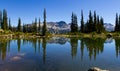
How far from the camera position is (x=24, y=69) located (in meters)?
15.8

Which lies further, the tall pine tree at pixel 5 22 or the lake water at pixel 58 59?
the tall pine tree at pixel 5 22

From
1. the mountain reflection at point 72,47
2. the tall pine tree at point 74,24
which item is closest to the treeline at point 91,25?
the tall pine tree at point 74,24

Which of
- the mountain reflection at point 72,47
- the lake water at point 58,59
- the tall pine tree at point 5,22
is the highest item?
the tall pine tree at point 5,22

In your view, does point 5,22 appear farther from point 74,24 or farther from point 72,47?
point 72,47

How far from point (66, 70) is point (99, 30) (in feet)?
312

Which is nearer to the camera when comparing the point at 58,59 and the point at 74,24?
the point at 58,59

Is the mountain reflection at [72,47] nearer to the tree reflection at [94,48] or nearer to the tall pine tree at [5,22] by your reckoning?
the tree reflection at [94,48]

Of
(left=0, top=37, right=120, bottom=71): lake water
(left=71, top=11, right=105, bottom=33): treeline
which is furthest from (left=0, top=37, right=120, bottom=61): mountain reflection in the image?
(left=71, top=11, right=105, bottom=33): treeline

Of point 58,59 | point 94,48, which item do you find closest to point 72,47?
point 94,48

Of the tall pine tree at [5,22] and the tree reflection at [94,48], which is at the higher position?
the tall pine tree at [5,22]

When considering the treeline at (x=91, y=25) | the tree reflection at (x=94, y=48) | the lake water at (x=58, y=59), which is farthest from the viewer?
the treeline at (x=91, y=25)

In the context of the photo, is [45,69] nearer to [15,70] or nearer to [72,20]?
[15,70]

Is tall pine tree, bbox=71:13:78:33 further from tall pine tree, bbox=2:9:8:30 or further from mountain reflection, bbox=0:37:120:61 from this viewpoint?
mountain reflection, bbox=0:37:120:61

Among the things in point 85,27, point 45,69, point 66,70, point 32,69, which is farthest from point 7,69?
point 85,27
